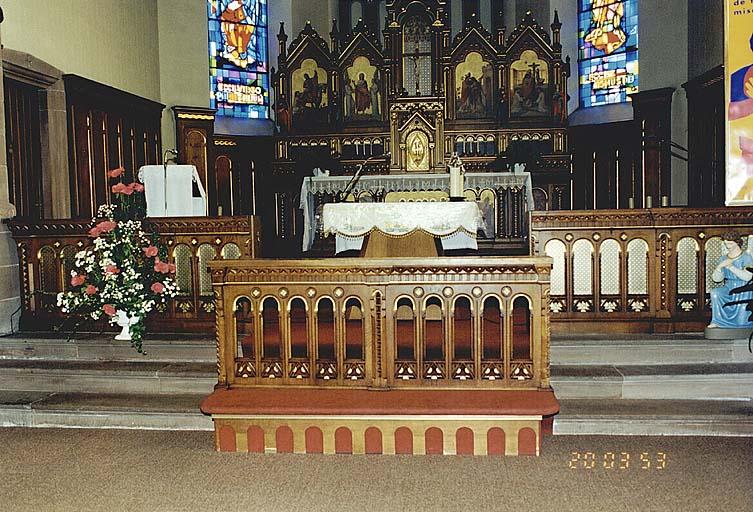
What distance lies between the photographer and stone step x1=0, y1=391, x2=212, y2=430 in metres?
4.73

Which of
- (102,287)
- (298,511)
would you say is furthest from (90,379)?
(298,511)

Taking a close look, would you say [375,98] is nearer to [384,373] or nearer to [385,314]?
[385,314]

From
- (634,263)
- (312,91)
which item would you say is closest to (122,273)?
(634,263)

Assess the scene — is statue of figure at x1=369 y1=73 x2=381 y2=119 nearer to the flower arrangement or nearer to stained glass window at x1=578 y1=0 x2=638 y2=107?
stained glass window at x1=578 y1=0 x2=638 y2=107

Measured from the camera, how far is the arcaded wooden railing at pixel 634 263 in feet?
18.7

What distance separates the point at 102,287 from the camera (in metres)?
5.92

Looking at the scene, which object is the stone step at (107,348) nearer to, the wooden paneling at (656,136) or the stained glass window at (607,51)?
the wooden paneling at (656,136)

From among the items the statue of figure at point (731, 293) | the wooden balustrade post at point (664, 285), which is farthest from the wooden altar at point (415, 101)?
the statue of figure at point (731, 293)

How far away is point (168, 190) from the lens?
293 inches

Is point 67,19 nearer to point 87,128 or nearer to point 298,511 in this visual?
point 87,128

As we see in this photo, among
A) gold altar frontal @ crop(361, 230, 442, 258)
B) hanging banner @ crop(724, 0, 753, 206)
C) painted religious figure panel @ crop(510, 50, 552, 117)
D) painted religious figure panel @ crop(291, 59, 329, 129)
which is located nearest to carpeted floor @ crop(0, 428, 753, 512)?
hanging banner @ crop(724, 0, 753, 206)

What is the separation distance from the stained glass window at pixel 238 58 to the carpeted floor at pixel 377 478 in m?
9.00

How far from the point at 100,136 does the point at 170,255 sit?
152 inches

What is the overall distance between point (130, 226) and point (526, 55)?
26.3ft
